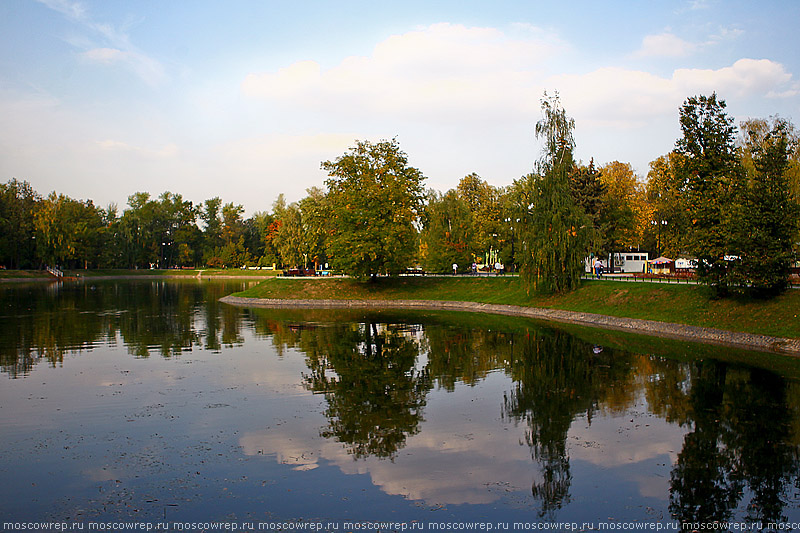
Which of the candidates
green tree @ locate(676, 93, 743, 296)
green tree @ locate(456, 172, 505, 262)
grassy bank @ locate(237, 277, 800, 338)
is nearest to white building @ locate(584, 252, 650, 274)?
green tree @ locate(456, 172, 505, 262)

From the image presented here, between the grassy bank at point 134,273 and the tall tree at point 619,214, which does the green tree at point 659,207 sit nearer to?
the tall tree at point 619,214

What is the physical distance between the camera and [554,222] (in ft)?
167

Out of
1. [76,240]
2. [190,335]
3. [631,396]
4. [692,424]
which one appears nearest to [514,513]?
[692,424]

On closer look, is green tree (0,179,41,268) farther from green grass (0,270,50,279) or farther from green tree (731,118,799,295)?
green tree (731,118,799,295)

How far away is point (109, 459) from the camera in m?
13.8

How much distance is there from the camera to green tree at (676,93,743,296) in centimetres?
3575

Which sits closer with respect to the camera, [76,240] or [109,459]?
[109,459]

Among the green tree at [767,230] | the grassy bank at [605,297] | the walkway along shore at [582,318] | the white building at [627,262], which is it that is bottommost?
the walkway along shore at [582,318]

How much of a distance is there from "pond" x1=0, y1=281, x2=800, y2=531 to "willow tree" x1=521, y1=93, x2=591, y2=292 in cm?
1992

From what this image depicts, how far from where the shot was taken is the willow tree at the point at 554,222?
50688mm

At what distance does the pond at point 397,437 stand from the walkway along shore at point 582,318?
142 inches

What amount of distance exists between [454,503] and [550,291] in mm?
43017

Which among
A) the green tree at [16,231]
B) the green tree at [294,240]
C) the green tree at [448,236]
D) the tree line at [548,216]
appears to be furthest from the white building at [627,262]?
the green tree at [16,231]

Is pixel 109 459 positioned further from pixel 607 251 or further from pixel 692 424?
pixel 607 251
